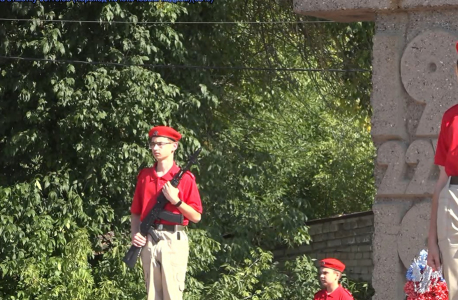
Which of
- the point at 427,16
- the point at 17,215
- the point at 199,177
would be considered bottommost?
the point at 427,16

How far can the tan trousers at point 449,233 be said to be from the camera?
4.75m

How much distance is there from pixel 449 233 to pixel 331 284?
16.6ft

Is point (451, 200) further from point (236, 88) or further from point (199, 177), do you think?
point (236, 88)

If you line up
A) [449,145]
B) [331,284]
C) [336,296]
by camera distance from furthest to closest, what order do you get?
1. [331,284]
2. [336,296]
3. [449,145]

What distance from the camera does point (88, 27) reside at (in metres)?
12.8

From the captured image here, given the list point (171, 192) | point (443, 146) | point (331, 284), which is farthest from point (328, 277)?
point (443, 146)

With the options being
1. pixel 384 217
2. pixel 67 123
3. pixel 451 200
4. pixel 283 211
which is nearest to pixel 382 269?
pixel 384 217

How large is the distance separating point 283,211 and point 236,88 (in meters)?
1.84

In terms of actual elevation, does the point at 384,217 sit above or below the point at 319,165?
below

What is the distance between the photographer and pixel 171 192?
7.24m

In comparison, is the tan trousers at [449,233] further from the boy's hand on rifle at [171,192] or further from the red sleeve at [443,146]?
the boy's hand on rifle at [171,192]

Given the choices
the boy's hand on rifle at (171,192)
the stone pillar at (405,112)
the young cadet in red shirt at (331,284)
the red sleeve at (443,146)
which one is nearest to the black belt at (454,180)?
the red sleeve at (443,146)

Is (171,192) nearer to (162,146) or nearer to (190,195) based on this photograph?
(190,195)

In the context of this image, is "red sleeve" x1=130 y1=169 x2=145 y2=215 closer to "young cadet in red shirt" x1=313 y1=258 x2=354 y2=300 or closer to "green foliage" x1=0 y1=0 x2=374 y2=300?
"young cadet in red shirt" x1=313 y1=258 x2=354 y2=300
